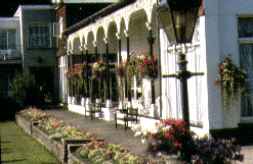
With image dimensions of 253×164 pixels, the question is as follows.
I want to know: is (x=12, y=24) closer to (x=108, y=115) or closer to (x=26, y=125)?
(x=26, y=125)

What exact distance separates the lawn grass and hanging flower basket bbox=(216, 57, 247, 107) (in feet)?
12.7

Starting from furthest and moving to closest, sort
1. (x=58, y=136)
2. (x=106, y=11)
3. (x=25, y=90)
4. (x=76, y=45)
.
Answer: (x=25, y=90) → (x=76, y=45) → (x=106, y=11) → (x=58, y=136)

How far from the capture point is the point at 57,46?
44031 mm

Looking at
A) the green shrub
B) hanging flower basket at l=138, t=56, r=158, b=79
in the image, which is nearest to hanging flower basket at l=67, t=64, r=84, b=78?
the green shrub

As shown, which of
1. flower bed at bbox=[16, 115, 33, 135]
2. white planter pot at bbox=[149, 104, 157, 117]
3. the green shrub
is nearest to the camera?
white planter pot at bbox=[149, 104, 157, 117]

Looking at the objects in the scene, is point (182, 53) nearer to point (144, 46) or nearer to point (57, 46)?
point (144, 46)

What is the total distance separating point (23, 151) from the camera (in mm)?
15914

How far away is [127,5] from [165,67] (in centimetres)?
500

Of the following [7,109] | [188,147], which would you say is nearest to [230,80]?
[188,147]

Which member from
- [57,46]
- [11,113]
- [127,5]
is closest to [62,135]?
[127,5]

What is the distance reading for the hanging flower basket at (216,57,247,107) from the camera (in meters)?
13.2

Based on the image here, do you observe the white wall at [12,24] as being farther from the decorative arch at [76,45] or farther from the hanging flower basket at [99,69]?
the hanging flower basket at [99,69]

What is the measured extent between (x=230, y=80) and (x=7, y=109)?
21.2 meters

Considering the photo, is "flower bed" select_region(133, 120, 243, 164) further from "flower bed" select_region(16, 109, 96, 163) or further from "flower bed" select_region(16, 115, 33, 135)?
"flower bed" select_region(16, 115, 33, 135)
